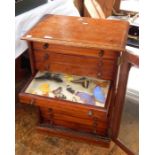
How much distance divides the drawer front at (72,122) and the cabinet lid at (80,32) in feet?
1.32

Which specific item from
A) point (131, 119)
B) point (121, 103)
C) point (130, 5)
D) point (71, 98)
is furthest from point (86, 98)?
point (130, 5)

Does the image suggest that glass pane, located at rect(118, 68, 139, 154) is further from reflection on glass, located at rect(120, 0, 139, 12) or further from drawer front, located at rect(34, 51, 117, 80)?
reflection on glass, located at rect(120, 0, 139, 12)

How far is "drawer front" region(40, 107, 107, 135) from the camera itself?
1.10 metres

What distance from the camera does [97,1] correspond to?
154 cm

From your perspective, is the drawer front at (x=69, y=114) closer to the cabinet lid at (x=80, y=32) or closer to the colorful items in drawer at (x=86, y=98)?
the colorful items in drawer at (x=86, y=98)

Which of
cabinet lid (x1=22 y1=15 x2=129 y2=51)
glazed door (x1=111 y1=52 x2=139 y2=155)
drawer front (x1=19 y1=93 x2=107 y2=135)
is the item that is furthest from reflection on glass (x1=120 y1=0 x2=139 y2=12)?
drawer front (x1=19 y1=93 x2=107 y2=135)

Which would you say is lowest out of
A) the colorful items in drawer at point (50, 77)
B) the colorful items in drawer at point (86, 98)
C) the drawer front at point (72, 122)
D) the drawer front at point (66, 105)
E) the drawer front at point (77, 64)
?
the drawer front at point (72, 122)

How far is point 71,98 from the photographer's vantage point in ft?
3.15

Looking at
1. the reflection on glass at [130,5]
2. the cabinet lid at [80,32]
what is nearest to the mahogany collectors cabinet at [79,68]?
the cabinet lid at [80,32]

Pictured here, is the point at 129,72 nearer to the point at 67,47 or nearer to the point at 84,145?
the point at 67,47

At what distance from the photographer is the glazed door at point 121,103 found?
856 mm

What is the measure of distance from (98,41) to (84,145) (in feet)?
1.96

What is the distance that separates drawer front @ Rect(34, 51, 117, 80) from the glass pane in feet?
0.34
